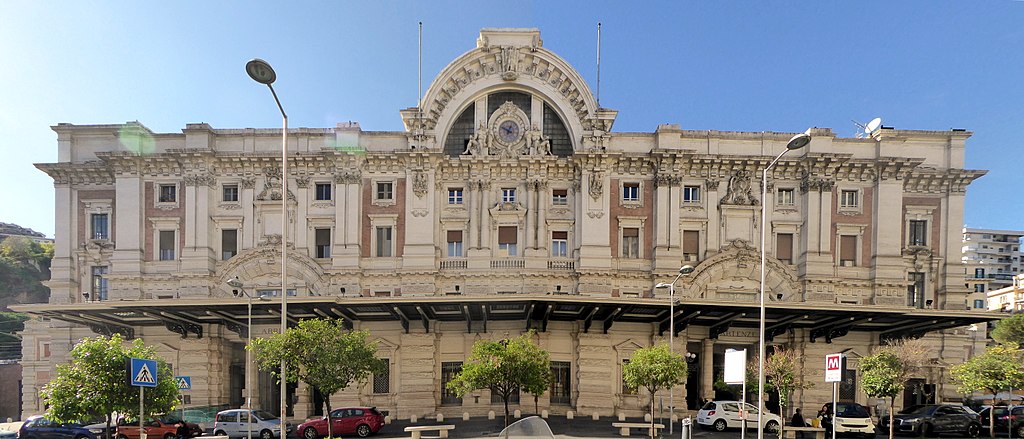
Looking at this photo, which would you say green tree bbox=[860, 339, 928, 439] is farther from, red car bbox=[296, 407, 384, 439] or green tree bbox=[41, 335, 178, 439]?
green tree bbox=[41, 335, 178, 439]

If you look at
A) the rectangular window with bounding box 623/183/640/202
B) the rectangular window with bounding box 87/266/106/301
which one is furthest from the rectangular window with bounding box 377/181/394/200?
the rectangular window with bounding box 87/266/106/301

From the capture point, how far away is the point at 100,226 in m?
32.0

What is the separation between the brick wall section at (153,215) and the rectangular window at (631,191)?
89.5 ft

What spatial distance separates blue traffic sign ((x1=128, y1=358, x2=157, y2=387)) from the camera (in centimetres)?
1348

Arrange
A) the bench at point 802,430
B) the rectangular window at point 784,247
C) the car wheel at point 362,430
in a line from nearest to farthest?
the bench at point 802,430 < the car wheel at point 362,430 < the rectangular window at point 784,247

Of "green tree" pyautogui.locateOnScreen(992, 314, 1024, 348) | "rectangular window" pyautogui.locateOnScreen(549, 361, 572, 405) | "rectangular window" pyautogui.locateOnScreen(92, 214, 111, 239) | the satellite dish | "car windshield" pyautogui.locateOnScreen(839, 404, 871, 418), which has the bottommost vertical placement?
"rectangular window" pyautogui.locateOnScreen(549, 361, 572, 405)

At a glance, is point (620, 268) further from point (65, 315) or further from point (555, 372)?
→ point (65, 315)

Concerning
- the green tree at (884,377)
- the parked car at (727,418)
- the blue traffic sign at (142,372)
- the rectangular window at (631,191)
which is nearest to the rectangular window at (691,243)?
the rectangular window at (631,191)

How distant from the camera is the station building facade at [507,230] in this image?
3017 cm

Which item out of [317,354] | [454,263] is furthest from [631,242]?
[317,354]

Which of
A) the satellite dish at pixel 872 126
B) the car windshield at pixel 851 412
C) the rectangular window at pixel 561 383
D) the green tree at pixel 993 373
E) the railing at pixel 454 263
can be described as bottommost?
the rectangular window at pixel 561 383

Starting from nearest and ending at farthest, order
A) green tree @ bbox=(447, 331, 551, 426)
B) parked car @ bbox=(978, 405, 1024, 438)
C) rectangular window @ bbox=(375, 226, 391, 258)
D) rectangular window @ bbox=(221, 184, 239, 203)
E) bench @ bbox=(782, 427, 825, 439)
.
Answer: green tree @ bbox=(447, 331, 551, 426)
bench @ bbox=(782, 427, 825, 439)
parked car @ bbox=(978, 405, 1024, 438)
rectangular window @ bbox=(375, 226, 391, 258)
rectangular window @ bbox=(221, 184, 239, 203)

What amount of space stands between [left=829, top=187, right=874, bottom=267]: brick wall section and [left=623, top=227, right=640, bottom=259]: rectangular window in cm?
1190

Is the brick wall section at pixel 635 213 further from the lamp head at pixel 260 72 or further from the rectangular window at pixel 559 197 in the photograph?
the lamp head at pixel 260 72
